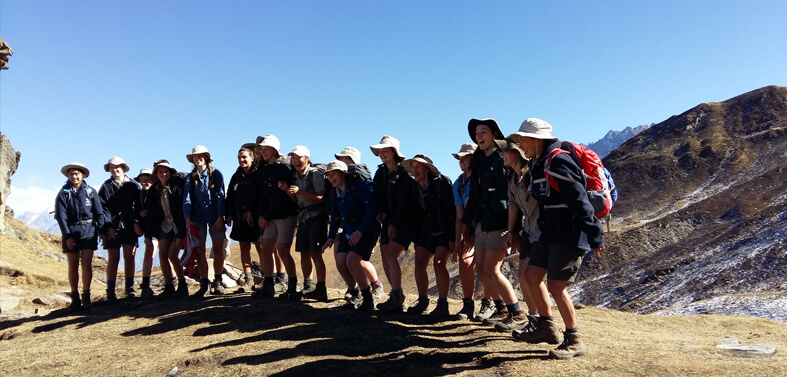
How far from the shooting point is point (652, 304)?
22.7 meters

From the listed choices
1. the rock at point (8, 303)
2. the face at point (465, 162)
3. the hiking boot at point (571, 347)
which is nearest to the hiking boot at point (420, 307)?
the face at point (465, 162)

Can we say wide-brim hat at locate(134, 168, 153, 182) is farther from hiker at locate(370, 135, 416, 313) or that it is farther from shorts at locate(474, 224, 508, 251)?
shorts at locate(474, 224, 508, 251)

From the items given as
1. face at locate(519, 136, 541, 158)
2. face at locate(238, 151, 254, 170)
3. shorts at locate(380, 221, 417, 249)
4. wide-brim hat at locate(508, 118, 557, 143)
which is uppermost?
face at locate(238, 151, 254, 170)

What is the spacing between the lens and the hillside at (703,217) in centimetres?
2103

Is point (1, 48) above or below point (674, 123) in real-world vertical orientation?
below

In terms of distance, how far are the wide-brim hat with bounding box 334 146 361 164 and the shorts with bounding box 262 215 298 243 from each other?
4.63 feet

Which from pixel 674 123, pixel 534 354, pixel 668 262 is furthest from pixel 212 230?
pixel 674 123

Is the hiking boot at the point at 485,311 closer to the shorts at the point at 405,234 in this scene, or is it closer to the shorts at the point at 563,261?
the shorts at the point at 405,234

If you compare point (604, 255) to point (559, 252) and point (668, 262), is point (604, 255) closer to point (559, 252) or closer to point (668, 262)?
point (668, 262)

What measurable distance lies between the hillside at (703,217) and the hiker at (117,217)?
568 inches

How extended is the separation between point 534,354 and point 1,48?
14.6 m

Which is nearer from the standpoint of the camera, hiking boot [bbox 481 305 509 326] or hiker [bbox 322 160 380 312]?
hiking boot [bbox 481 305 509 326]

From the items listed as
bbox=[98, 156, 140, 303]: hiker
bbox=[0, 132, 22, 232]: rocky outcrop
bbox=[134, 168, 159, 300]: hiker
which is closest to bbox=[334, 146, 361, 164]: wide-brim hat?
bbox=[134, 168, 159, 300]: hiker

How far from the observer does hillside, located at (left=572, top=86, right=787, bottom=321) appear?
21.0 meters
